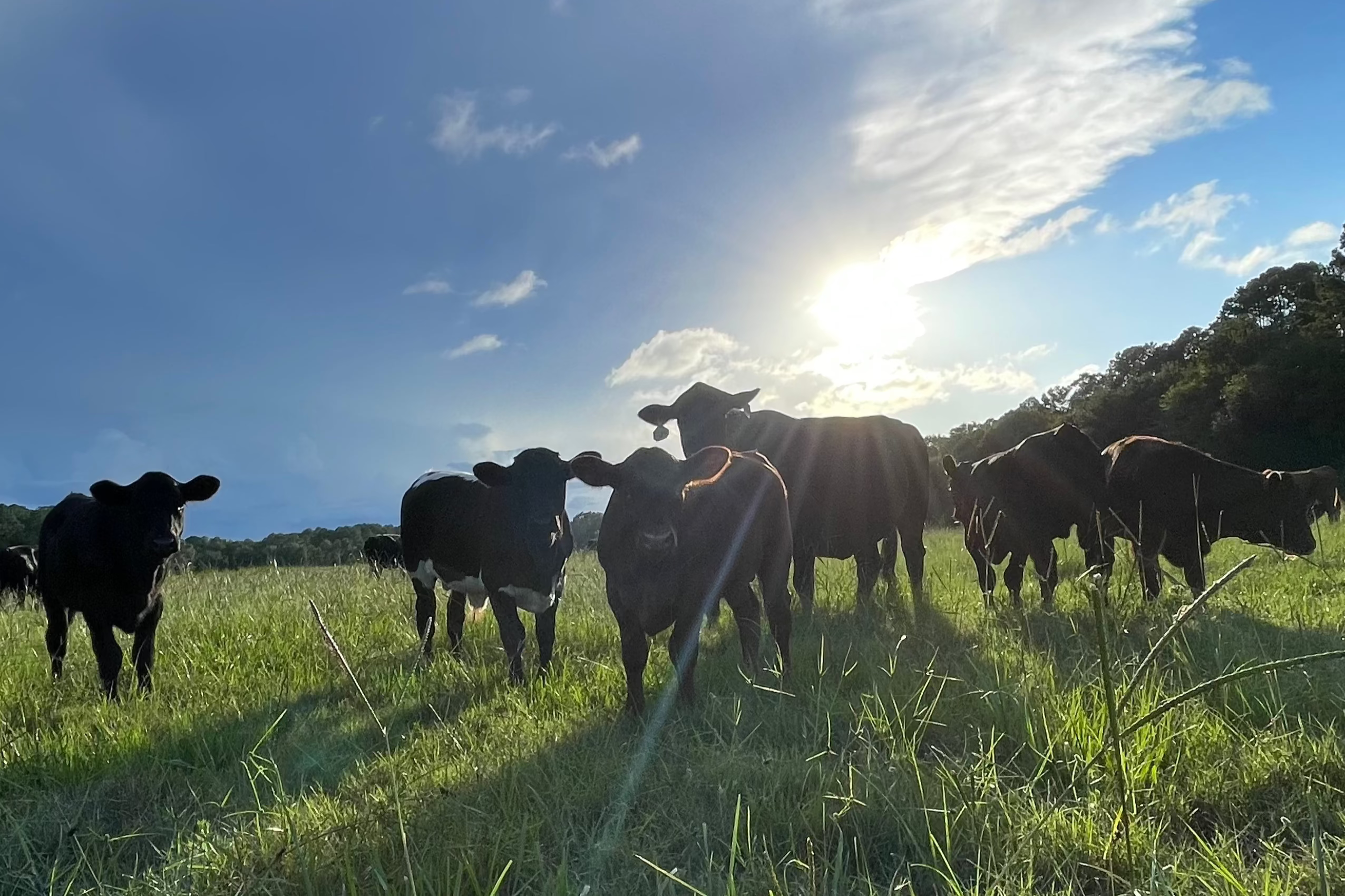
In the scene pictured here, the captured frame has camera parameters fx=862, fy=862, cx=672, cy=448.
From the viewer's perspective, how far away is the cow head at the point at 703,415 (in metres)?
9.84

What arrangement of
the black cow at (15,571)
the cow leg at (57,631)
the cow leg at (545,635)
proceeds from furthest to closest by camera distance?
the black cow at (15,571), the cow leg at (57,631), the cow leg at (545,635)

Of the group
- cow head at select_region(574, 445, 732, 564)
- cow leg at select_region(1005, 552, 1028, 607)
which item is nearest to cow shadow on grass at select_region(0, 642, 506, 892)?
cow head at select_region(574, 445, 732, 564)

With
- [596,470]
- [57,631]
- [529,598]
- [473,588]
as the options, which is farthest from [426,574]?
[596,470]

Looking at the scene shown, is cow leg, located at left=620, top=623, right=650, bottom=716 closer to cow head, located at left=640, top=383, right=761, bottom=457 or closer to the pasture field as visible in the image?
the pasture field

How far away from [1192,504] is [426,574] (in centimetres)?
789

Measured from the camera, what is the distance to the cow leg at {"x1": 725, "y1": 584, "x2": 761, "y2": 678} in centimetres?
566

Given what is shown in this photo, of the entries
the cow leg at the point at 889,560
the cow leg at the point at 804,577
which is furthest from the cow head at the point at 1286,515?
the cow leg at the point at 804,577

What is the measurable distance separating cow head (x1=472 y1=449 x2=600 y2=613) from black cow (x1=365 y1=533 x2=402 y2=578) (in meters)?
11.3

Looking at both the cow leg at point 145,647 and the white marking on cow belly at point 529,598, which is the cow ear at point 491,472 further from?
the cow leg at point 145,647

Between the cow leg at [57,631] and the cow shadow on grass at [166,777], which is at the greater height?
the cow leg at [57,631]

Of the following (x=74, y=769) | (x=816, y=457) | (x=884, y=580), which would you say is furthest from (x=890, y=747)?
(x=884, y=580)

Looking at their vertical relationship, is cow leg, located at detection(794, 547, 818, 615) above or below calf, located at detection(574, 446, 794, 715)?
below

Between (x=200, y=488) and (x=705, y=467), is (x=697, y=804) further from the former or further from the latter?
(x=200, y=488)

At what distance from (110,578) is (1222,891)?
7.67 metres
